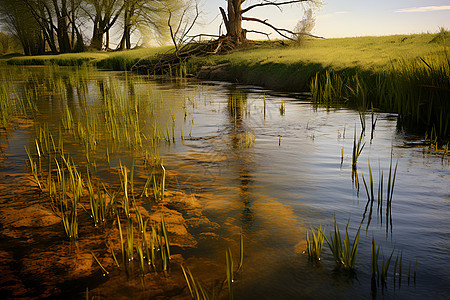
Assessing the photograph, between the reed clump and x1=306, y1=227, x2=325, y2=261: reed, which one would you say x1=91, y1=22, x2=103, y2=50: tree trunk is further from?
x1=306, y1=227, x2=325, y2=261: reed

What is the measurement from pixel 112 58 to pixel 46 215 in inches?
1023

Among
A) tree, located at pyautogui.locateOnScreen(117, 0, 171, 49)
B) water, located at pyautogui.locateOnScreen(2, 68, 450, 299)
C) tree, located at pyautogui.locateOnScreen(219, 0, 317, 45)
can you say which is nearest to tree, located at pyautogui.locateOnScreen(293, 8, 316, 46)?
tree, located at pyautogui.locateOnScreen(219, 0, 317, 45)

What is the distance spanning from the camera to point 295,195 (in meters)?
3.22

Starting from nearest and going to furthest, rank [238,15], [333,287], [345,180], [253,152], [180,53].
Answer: [333,287], [345,180], [253,152], [180,53], [238,15]

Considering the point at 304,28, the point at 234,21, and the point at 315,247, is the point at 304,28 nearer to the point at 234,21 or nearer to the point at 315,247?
A: the point at 234,21

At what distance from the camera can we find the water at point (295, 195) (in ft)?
6.73

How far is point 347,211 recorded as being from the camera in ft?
9.41

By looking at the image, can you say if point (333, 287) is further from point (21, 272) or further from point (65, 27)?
point (65, 27)

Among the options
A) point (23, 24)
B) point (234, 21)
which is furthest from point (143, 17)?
point (234, 21)

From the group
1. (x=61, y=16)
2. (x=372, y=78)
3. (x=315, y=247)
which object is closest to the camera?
(x=315, y=247)

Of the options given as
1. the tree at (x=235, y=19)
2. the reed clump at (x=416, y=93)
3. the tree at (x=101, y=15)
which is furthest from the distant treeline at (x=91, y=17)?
the reed clump at (x=416, y=93)

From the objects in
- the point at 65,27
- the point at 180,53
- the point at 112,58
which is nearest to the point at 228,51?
the point at 180,53

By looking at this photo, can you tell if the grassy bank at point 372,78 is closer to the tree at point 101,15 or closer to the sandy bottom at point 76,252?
the sandy bottom at point 76,252

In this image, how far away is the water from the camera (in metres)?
2.05
